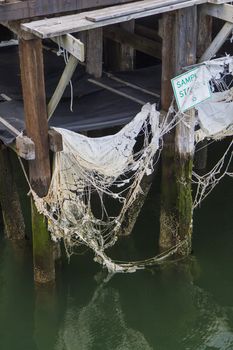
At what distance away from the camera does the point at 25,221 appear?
35.2 feet

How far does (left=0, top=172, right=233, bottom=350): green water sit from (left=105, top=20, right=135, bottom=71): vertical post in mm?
3059

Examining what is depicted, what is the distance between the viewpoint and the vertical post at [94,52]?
33.2 feet

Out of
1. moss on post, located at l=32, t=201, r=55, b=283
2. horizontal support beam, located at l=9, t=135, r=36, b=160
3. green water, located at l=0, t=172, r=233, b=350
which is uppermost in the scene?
horizontal support beam, located at l=9, t=135, r=36, b=160

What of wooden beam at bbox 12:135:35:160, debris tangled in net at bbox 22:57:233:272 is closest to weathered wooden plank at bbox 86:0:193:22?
debris tangled in net at bbox 22:57:233:272

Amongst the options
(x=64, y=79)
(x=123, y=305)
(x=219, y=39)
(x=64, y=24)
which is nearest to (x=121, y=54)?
(x=219, y=39)

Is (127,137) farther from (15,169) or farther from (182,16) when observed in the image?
(15,169)

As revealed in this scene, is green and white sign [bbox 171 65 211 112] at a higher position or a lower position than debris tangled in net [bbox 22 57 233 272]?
higher

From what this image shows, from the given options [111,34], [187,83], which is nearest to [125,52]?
[111,34]

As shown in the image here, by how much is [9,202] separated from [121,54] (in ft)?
10.8

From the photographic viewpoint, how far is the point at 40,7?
285 inches

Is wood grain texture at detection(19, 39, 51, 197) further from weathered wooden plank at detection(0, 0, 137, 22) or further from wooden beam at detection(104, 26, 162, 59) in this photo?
wooden beam at detection(104, 26, 162, 59)

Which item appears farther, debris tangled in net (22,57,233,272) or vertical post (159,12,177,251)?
vertical post (159,12,177,251)

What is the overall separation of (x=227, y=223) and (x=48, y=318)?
374 centimetres

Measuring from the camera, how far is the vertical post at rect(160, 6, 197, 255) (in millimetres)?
A: 8297
